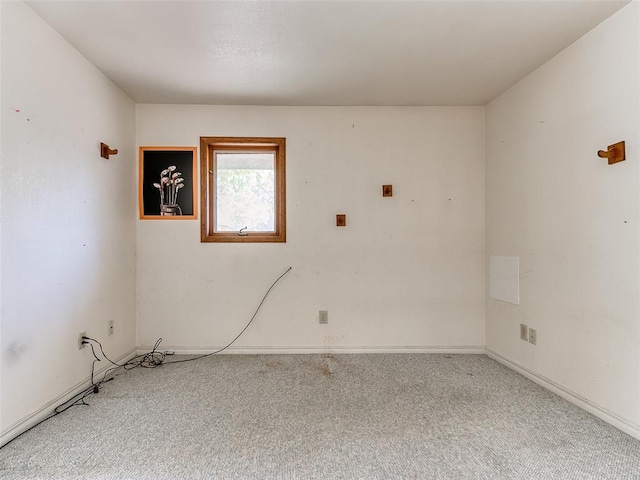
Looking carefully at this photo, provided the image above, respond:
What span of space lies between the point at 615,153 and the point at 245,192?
8.41ft

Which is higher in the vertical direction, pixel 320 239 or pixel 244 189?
pixel 244 189

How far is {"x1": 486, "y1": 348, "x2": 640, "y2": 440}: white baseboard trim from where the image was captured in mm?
1599

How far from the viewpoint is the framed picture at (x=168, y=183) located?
9.10 feet

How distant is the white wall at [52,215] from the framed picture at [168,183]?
26cm

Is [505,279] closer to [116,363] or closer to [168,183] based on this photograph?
[168,183]

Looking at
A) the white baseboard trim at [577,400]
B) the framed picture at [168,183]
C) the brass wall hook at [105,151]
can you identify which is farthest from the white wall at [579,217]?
the brass wall hook at [105,151]

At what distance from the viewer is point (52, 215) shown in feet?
5.99

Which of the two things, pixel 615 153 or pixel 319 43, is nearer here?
pixel 615 153

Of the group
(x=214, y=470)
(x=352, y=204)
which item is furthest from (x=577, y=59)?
(x=214, y=470)

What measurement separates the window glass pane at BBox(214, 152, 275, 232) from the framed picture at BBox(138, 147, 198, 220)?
23 cm

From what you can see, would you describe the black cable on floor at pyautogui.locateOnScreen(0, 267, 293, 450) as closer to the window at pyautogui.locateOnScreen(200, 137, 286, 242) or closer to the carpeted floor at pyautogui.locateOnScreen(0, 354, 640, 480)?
the carpeted floor at pyautogui.locateOnScreen(0, 354, 640, 480)

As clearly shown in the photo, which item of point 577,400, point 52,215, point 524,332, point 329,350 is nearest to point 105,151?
point 52,215

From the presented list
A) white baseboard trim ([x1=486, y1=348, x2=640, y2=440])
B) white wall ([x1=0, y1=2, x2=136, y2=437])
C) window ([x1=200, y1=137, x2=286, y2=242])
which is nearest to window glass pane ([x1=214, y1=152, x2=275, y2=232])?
window ([x1=200, y1=137, x2=286, y2=242])

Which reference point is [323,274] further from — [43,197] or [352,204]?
[43,197]
